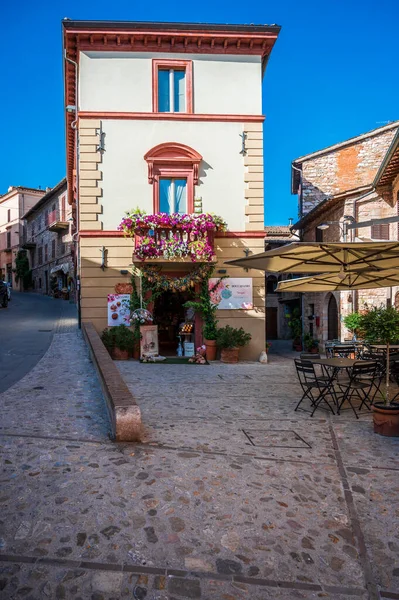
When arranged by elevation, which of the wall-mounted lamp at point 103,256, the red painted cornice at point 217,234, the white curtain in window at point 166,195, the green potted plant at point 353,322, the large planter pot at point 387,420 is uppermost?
the white curtain in window at point 166,195

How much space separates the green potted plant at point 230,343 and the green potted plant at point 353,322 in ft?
14.7

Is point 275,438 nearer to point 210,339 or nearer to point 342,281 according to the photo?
point 342,281

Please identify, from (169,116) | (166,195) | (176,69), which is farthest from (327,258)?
(176,69)

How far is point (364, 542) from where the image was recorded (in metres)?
3.23

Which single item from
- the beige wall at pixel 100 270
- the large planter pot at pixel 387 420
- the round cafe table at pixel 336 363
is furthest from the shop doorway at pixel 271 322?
the large planter pot at pixel 387 420

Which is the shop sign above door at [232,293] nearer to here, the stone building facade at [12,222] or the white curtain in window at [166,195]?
the white curtain in window at [166,195]

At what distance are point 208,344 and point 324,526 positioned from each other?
9958 millimetres

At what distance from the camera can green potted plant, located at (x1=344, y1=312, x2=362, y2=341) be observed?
15031 mm

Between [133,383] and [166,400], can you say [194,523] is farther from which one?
[133,383]

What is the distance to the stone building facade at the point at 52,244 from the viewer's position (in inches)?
1278

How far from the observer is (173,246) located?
41.5 feet

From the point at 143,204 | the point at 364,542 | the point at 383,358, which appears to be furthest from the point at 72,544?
the point at 143,204

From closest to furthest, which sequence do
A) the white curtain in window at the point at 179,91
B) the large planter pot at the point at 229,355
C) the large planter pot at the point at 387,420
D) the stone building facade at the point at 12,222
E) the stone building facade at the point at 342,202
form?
the large planter pot at the point at 387,420 < the large planter pot at the point at 229,355 < the white curtain in window at the point at 179,91 < the stone building facade at the point at 342,202 < the stone building facade at the point at 12,222

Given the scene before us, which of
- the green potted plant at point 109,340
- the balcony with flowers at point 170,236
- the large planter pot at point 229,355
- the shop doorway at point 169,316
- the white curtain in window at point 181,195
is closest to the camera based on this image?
the balcony with flowers at point 170,236
